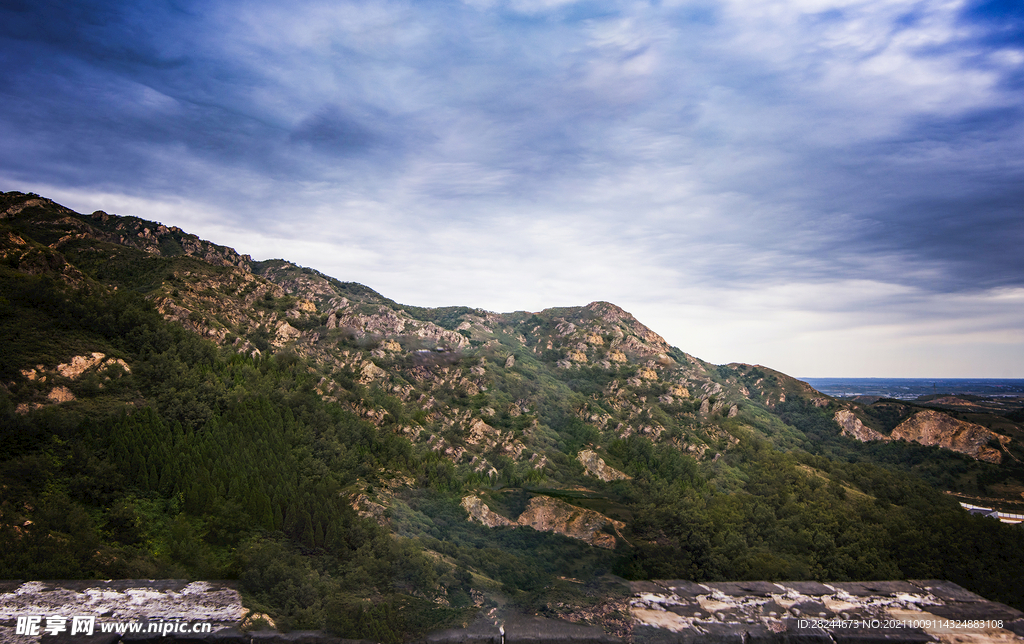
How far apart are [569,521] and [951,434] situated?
90868 mm

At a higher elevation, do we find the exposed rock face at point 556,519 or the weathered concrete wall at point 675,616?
the weathered concrete wall at point 675,616

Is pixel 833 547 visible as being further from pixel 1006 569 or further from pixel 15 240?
pixel 15 240

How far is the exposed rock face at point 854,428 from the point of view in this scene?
11031 centimetres

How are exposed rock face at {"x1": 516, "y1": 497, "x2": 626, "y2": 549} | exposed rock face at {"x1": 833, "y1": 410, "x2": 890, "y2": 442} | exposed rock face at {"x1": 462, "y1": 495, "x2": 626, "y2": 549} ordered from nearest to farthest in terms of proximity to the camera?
exposed rock face at {"x1": 516, "y1": 497, "x2": 626, "y2": 549}, exposed rock face at {"x1": 462, "y1": 495, "x2": 626, "y2": 549}, exposed rock face at {"x1": 833, "y1": 410, "x2": 890, "y2": 442}

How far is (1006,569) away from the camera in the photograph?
41906 millimetres

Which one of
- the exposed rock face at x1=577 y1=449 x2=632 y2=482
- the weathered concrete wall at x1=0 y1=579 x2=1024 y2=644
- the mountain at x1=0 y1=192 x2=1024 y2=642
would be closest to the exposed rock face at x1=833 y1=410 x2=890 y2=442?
the mountain at x1=0 y1=192 x2=1024 y2=642

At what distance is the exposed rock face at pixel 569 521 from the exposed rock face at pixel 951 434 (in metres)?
82.1

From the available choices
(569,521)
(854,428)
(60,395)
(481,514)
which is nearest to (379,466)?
(481,514)

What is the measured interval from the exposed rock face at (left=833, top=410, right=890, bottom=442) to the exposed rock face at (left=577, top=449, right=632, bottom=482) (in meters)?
78.3

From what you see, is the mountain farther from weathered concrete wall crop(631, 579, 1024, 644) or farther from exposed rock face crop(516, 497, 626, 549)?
weathered concrete wall crop(631, 579, 1024, 644)

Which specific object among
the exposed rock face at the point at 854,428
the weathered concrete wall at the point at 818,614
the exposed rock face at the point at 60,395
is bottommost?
the exposed rock face at the point at 854,428

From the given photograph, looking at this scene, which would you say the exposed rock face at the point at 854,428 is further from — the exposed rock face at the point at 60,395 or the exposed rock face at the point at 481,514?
the exposed rock face at the point at 60,395

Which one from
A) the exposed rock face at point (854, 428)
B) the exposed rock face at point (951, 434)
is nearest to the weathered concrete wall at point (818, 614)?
the exposed rock face at point (951, 434)

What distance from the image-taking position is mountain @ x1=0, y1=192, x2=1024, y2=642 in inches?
814
